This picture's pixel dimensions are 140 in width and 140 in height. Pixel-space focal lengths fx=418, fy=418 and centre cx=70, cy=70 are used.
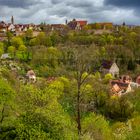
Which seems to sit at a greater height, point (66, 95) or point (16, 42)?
point (16, 42)

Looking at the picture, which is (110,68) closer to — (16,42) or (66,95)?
(66,95)

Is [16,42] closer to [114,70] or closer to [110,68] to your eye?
[110,68]

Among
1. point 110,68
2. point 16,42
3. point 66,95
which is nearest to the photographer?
point 66,95

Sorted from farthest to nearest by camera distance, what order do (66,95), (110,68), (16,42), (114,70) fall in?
1. (16,42)
2. (114,70)
3. (110,68)
4. (66,95)

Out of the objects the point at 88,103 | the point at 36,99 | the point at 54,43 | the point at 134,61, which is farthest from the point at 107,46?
the point at 36,99

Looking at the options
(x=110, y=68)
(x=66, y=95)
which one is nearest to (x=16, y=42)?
(x=110, y=68)

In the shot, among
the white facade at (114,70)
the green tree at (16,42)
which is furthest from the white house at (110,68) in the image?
the green tree at (16,42)

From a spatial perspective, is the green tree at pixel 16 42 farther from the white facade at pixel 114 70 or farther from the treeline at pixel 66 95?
the white facade at pixel 114 70

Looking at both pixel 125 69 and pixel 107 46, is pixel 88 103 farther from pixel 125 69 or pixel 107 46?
pixel 107 46

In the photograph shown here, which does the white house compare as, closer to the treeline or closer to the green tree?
the treeline

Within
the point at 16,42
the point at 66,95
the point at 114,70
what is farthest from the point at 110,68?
the point at 16,42

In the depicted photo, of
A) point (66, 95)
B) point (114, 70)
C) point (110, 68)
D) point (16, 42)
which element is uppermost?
point (16, 42)

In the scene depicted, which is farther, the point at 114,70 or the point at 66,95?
the point at 114,70

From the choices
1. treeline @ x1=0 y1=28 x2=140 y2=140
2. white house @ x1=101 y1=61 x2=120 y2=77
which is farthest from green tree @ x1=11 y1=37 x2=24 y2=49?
white house @ x1=101 y1=61 x2=120 y2=77
